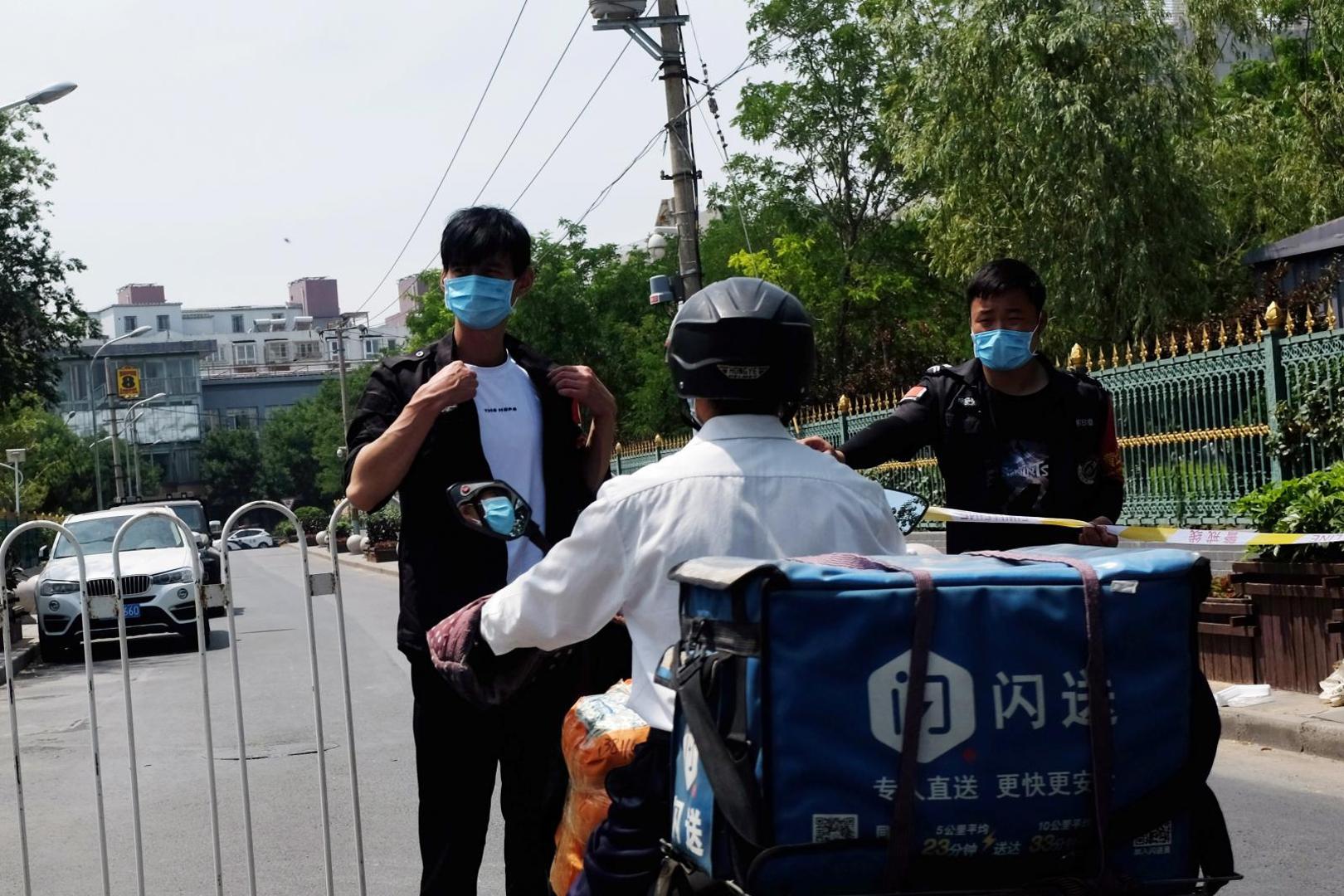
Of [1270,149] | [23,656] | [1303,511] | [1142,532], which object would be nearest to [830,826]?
[1142,532]

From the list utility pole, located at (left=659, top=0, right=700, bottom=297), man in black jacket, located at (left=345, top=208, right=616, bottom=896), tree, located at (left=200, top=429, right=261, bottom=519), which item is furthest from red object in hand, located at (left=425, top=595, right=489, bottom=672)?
tree, located at (left=200, top=429, right=261, bottom=519)

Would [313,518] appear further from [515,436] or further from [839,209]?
[515,436]

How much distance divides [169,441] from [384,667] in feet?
327

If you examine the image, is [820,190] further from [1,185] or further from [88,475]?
[88,475]

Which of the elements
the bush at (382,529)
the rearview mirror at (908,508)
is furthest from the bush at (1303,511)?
the bush at (382,529)

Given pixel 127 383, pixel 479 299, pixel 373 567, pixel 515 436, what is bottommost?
pixel 373 567

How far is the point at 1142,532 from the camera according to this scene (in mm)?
6500

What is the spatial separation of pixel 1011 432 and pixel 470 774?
2.09 m

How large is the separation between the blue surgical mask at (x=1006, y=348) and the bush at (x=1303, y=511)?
4.47 meters

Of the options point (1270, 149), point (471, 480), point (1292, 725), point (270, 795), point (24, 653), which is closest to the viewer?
point (471, 480)

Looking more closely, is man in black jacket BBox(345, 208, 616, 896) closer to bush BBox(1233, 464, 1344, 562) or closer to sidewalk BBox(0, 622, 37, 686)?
bush BBox(1233, 464, 1344, 562)

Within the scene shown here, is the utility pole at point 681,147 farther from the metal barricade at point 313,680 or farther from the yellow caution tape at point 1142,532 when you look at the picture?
the metal barricade at point 313,680

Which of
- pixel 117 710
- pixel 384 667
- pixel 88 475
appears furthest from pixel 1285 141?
pixel 88 475

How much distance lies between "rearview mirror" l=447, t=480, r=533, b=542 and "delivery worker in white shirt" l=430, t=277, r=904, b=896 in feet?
1.01
